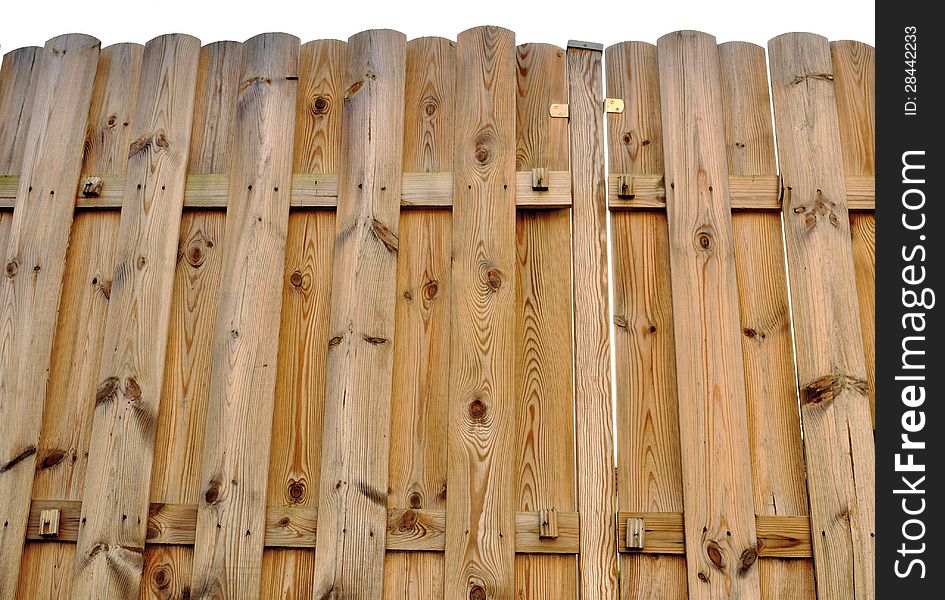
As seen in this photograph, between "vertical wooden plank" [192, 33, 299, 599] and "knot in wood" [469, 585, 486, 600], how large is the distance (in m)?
0.71

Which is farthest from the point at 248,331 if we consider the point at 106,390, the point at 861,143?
the point at 861,143

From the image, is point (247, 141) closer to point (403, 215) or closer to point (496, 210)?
point (403, 215)

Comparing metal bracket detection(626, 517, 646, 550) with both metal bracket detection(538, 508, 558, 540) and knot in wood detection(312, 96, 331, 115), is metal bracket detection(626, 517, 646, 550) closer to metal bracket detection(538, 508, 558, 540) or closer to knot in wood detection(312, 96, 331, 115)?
metal bracket detection(538, 508, 558, 540)

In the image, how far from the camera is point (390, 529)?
2910mm

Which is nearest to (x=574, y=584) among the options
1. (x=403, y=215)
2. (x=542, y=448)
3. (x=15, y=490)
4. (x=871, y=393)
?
(x=542, y=448)

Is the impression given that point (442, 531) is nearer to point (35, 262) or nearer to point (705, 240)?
point (705, 240)

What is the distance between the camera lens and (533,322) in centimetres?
315

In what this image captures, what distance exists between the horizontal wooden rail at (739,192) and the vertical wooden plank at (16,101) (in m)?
2.42

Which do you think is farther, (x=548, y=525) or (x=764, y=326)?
(x=764, y=326)

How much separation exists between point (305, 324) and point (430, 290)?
474mm

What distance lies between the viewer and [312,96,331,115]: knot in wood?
3.50 m

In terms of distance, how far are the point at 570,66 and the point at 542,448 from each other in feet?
5.08
